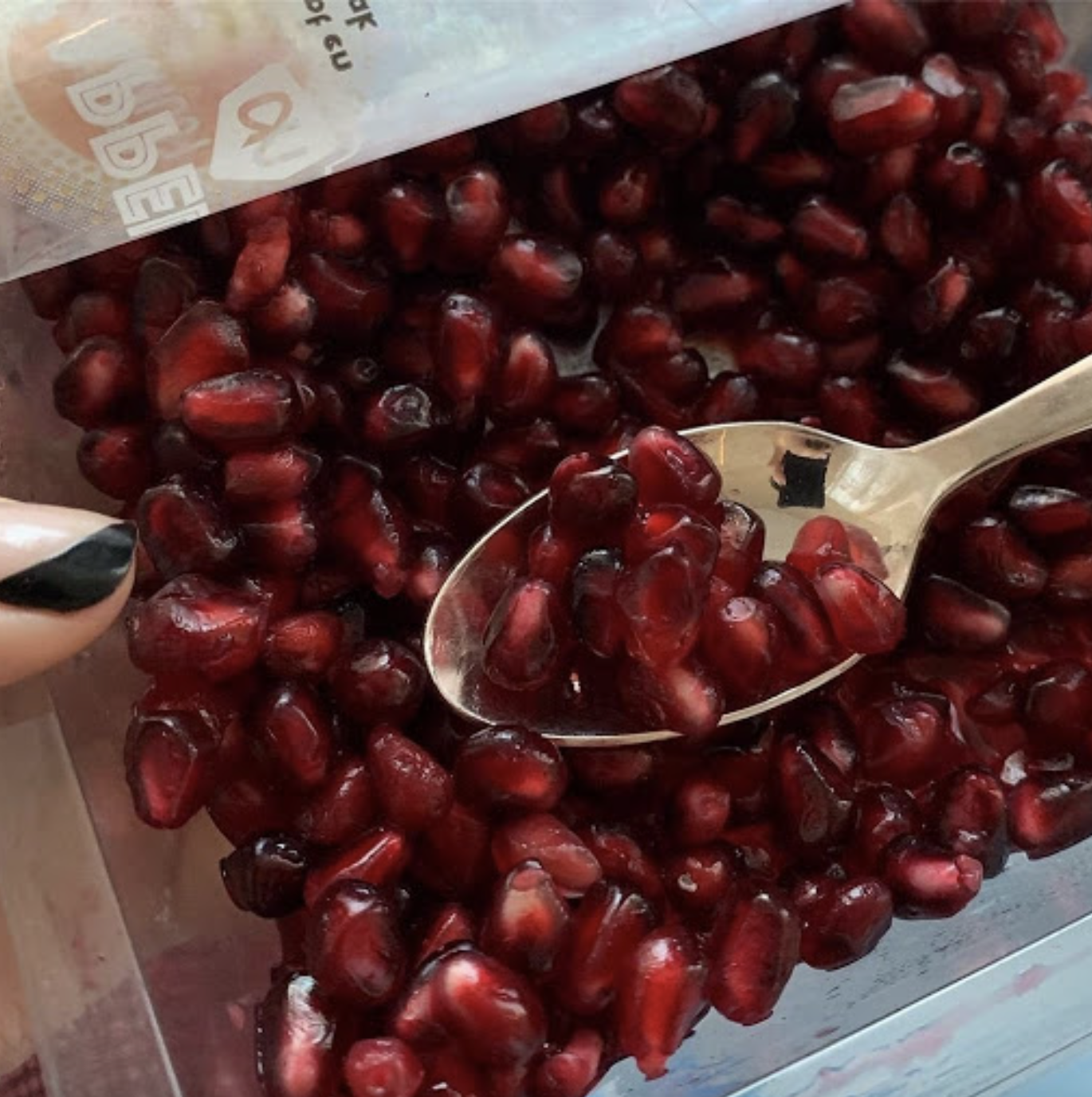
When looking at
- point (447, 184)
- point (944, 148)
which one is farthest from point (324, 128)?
point (944, 148)

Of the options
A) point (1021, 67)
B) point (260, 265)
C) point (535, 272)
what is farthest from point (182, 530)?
point (1021, 67)

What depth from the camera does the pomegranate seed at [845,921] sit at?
74 centimetres

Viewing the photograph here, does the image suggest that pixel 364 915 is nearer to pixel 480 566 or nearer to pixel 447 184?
pixel 480 566

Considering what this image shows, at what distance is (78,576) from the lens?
704 mm

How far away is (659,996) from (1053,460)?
1.37ft

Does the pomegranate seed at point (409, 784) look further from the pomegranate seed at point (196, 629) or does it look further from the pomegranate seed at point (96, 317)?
the pomegranate seed at point (96, 317)

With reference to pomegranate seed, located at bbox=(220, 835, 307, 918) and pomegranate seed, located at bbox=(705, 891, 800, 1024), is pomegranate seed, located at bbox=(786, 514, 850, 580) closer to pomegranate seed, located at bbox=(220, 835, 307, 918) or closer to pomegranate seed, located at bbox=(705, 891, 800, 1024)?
pomegranate seed, located at bbox=(705, 891, 800, 1024)

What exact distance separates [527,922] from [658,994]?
0.07m

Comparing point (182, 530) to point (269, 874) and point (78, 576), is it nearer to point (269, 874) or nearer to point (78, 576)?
point (78, 576)

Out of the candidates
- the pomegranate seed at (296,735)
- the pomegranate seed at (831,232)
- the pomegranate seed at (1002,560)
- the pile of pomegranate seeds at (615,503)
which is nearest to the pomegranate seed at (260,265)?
the pile of pomegranate seeds at (615,503)

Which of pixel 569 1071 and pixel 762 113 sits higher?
pixel 762 113

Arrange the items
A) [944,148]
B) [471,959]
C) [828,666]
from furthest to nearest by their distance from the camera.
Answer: [944,148], [828,666], [471,959]

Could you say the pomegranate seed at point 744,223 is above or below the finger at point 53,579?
below

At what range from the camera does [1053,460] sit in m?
0.88
